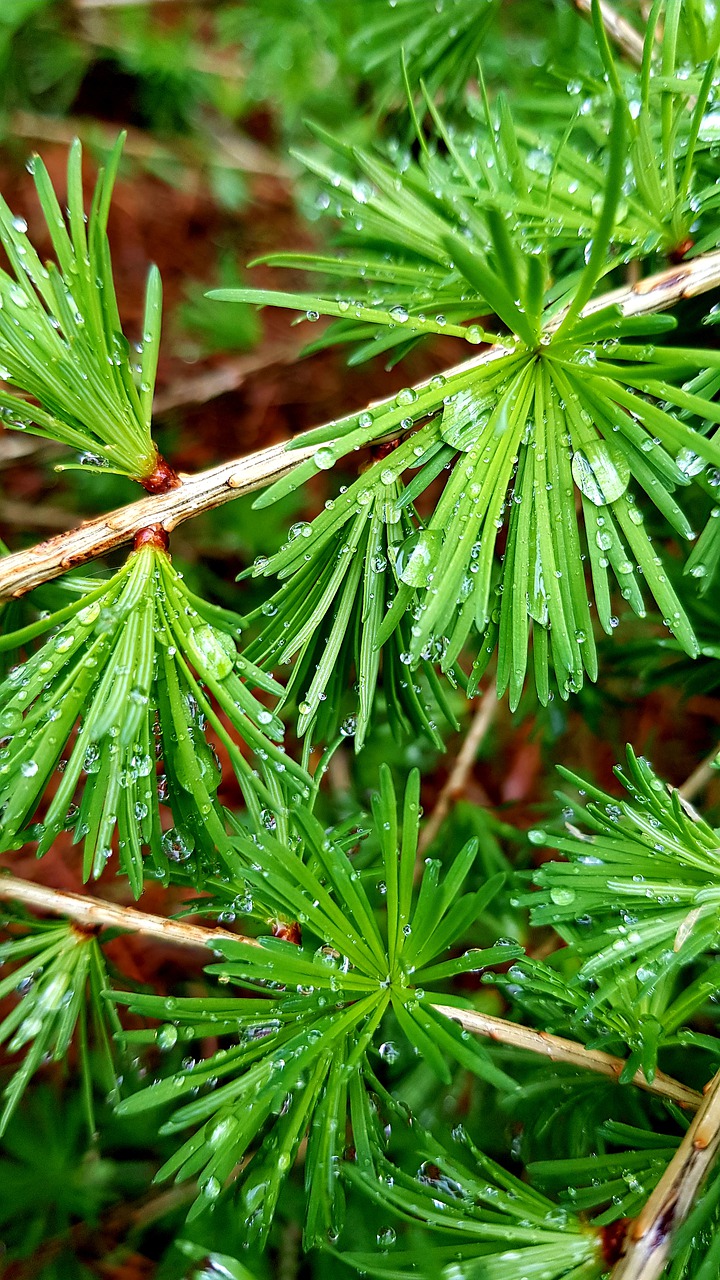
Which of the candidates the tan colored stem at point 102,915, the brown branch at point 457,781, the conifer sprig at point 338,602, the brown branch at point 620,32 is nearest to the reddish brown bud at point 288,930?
the tan colored stem at point 102,915

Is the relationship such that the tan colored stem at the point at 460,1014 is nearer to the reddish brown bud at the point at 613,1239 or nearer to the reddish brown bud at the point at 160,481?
the reddish brown bud at the point at 613,1239

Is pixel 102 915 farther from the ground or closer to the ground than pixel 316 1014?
farther from the ground

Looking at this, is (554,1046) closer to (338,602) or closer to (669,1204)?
(669,1204)

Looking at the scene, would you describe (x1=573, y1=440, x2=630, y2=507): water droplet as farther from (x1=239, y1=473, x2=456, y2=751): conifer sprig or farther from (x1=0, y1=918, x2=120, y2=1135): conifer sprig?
(x1=0, y1=918, x2=120, y2=1135): conifer sprig

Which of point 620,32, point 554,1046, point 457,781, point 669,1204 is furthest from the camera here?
point 457,781

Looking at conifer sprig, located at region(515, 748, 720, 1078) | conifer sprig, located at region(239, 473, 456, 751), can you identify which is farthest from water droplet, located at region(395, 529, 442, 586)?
conifer sprig, located at region(515, 748, 720, 1078)

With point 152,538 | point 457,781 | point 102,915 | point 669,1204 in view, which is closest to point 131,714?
point 152,538

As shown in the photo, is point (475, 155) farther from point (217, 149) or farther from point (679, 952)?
point (217, 149)

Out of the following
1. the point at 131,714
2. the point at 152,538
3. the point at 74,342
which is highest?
the point at 74,342
